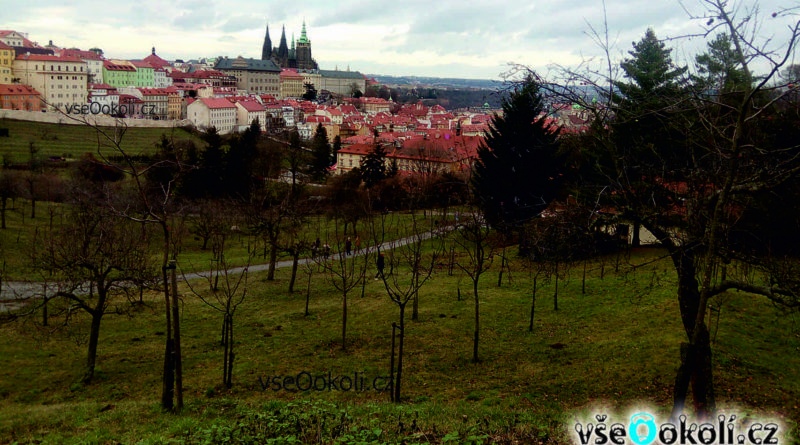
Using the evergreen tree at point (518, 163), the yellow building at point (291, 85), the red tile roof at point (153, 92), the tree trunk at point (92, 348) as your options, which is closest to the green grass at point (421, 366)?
the tree trunk at point (92, 348)

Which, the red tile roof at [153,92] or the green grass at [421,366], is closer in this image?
the green grass at [421,366]

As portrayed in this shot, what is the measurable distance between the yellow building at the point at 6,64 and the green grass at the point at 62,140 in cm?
2799

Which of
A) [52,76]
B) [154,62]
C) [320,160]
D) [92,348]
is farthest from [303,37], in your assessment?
[92,348]

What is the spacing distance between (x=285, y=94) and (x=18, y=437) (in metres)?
160

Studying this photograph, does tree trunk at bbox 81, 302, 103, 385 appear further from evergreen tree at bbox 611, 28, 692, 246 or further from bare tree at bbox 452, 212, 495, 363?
evergreen tree at bbox 611, 28, 692, 246

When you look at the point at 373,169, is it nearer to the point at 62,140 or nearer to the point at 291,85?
the point at 62,140

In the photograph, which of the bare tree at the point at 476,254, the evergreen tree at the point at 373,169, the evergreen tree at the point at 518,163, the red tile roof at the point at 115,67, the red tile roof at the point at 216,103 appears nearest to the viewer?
the bare tree at the point at 476,254

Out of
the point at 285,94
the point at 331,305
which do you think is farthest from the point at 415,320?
the point at 285,94

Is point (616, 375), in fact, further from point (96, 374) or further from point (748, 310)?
point (96, 374)

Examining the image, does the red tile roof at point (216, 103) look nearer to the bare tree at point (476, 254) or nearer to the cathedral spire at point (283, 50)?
the bare tree at point (476, 254)

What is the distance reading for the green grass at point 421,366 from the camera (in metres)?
7.57

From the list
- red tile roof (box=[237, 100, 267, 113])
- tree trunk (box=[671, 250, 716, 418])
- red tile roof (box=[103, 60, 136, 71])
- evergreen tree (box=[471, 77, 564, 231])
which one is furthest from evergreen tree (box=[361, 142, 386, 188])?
red tile roof (box=[103, 60, 136, 71])

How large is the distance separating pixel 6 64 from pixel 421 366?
357 feet

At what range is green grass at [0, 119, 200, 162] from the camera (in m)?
55.1
